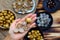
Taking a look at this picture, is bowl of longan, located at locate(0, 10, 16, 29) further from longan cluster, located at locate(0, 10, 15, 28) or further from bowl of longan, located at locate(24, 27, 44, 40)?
bowl of longan, located at locate(24, 27, 44, 40)

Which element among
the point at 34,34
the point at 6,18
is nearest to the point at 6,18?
the point at 6,18

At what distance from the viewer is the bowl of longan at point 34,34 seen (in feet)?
3.76

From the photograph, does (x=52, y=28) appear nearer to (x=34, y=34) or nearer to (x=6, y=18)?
(x=34, y=34)

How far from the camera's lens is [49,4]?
122 cm

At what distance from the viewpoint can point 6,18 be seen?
46.7 inches

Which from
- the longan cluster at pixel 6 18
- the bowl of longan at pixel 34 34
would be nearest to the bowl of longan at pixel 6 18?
the longan cluster at pixel 6 18

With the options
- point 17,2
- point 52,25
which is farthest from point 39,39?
point 17,2

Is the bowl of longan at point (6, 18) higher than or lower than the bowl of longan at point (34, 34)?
higher

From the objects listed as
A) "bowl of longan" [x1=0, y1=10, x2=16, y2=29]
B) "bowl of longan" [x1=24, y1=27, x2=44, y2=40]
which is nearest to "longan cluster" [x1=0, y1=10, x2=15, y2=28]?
"bowl of longan" [x1=0, y1=10, x2=16, y2=29]

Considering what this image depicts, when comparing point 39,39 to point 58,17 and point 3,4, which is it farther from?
point 3,4

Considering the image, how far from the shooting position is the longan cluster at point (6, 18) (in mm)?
1168

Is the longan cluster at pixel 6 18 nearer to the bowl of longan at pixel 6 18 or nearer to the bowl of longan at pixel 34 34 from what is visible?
the bowl of longan at pixel 6 18

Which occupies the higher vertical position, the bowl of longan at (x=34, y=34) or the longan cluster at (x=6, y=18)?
the longan cluster at (x=6, y=18)

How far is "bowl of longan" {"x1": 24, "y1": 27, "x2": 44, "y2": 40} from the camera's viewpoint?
1.15 m
